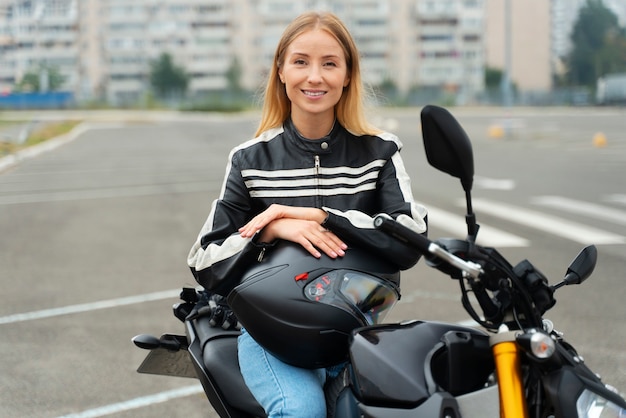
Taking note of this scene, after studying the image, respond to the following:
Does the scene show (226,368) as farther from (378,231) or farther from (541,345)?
(541,345)

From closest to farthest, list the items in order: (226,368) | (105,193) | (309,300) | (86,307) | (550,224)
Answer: (309,300) < (226,368) < (86,307) < (550,224) < (105,193)

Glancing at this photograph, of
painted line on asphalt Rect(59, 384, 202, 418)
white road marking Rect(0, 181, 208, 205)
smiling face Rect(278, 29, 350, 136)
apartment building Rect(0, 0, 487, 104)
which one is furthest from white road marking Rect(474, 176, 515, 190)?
apartment building Rect(0, 0, 487, 104)

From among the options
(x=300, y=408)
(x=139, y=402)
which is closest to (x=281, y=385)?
(x=300, y=408)

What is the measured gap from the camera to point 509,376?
1732 mm

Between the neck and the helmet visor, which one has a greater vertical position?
the neck

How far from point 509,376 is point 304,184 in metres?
0.94

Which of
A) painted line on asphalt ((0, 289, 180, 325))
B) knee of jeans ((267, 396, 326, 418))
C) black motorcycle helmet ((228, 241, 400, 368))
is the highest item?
black motorcycle helmet ((228, 241, 400, 368))

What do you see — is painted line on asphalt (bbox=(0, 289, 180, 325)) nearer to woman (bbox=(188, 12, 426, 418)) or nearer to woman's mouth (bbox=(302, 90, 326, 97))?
woman (bbox=(188, 12, 426, 418))

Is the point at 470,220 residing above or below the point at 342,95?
below

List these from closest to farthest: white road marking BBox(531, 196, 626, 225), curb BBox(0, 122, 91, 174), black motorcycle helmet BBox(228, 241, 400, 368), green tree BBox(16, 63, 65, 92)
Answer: black motorcycle helmet BBox(228, 241, 400, 368)
white road marking BBox(531, 196, 626, 225)
curb BBox(0, 122, 91, 174)
green tree BBox(16, 63, 65, 92)

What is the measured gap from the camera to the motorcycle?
5.61ft

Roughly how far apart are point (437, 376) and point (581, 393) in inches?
12.9

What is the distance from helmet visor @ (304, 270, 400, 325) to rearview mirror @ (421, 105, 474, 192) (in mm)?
468

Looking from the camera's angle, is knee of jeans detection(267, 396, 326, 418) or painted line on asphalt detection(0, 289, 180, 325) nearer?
knee of jeans detection(267, 396, 326, 418)
